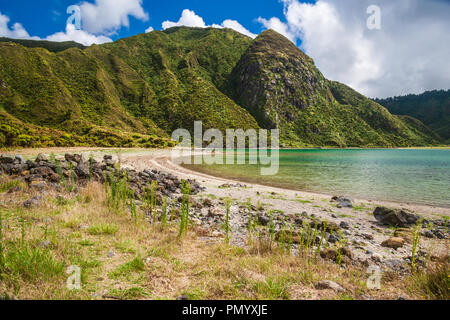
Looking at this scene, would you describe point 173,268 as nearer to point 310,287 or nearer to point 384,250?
point 310,287

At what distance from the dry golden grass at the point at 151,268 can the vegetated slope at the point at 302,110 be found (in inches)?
5680

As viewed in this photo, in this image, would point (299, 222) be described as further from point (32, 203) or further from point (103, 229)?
point (32, 203)

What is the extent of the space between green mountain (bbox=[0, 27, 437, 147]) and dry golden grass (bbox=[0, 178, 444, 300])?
33.1m

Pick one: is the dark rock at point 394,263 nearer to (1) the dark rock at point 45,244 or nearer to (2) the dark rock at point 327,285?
(2) the dark rock at point 327,285

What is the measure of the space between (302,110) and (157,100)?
116m

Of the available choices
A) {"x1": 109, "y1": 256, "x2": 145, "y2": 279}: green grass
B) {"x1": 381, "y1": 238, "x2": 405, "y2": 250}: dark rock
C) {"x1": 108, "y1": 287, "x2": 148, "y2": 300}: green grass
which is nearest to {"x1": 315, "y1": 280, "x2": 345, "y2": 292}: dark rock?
{"x1": 108, "y1": 287, "x2": 148, "y2": 300}: green grass

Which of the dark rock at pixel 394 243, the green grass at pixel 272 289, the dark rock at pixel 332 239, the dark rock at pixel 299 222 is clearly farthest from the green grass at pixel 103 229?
the dark rock at pixel 394 243

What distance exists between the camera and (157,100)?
126 metres

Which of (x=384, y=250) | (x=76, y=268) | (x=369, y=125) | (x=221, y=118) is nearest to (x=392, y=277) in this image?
(x=384, y=250)

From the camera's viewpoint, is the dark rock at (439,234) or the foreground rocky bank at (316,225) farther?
the dark rock at (439,234)

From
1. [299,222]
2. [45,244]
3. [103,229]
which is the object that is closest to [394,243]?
[299,222]

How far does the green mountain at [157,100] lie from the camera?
65500mm

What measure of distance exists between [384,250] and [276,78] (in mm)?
190781
